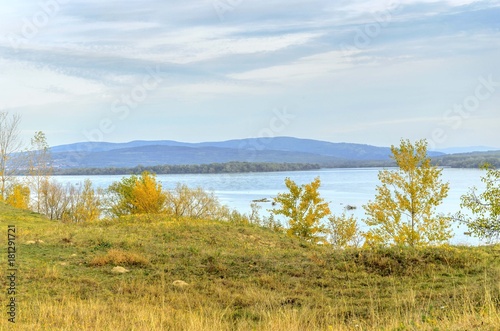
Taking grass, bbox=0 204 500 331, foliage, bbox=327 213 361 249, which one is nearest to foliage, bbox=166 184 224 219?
foliage, bbox=327 213 361 249

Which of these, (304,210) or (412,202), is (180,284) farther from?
(304,210)

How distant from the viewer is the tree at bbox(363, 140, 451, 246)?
115 feet

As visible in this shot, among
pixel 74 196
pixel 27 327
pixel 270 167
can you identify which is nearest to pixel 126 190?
pixel 74 196

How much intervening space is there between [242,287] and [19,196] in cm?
4510

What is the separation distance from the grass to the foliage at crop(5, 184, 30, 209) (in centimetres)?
3517

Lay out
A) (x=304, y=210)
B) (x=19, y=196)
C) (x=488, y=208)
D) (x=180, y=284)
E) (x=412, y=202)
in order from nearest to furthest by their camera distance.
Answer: (x=180, y=284), (x=488, y=208), (x=412, y=202), (x=304, y=210), (x=19, y=196)

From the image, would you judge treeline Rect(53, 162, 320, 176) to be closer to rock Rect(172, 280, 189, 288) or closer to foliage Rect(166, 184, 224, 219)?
foliage Rect(166, 184, 224, 219)

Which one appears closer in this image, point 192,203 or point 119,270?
point 119,270

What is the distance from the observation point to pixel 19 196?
48.2m

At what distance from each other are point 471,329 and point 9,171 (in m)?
49.1

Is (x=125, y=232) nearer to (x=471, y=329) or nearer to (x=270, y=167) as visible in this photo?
(x=471, y=329)

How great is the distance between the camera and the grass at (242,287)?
6.51 metres

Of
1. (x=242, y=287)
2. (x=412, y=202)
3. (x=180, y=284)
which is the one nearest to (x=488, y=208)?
(x=242, y=287)

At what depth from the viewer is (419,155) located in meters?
37.9
